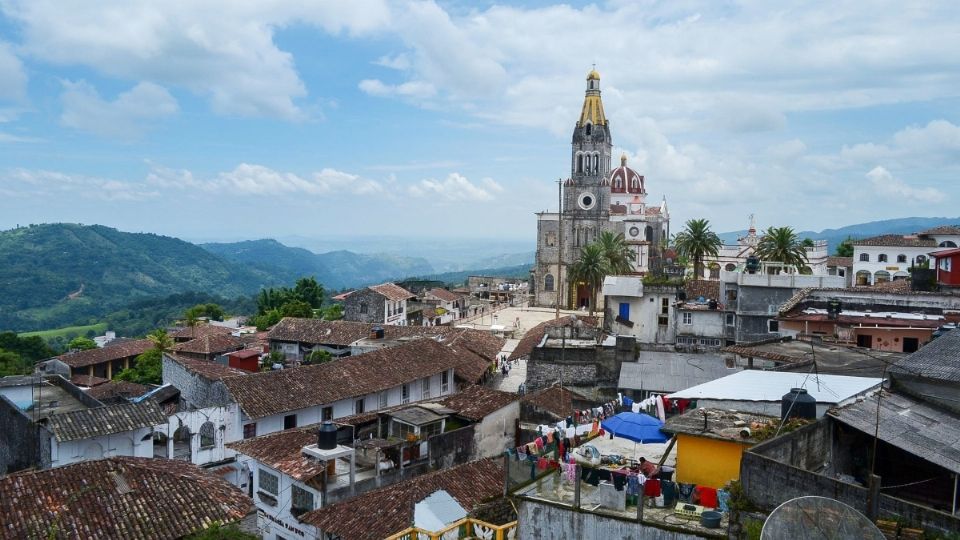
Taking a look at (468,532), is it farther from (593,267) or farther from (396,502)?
(593,267)

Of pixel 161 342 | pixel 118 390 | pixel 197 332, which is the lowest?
pixel 118 390

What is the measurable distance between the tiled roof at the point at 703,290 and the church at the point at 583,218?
Result: 36875 mm

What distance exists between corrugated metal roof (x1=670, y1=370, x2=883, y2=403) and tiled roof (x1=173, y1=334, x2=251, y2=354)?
130 feet

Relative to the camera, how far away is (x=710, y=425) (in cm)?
1520

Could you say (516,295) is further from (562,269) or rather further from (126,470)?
(126,470)

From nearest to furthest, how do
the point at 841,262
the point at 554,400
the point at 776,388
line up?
the point at 776,388 < the point at 554,400 < the point at 841,262

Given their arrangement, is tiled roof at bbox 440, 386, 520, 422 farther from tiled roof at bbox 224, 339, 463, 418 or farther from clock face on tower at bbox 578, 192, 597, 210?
clock face on tower at bbox 578, 192, 597, 210

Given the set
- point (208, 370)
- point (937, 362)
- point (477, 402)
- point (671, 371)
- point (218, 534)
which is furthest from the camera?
point (208, 370)

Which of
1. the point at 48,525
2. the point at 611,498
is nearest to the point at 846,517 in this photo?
the point at 611,498

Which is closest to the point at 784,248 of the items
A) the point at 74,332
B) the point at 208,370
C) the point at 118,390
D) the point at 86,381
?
the point at 208,370

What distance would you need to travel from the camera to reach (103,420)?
25219 millimetres

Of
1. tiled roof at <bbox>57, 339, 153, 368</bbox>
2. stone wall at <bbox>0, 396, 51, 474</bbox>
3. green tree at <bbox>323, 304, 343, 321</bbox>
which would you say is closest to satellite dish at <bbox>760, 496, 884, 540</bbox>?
stone wall at <bbox>0, 396, 51, 474</bbox>

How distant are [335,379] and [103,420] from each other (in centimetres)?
1008

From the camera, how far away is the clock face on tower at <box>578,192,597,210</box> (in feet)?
286
